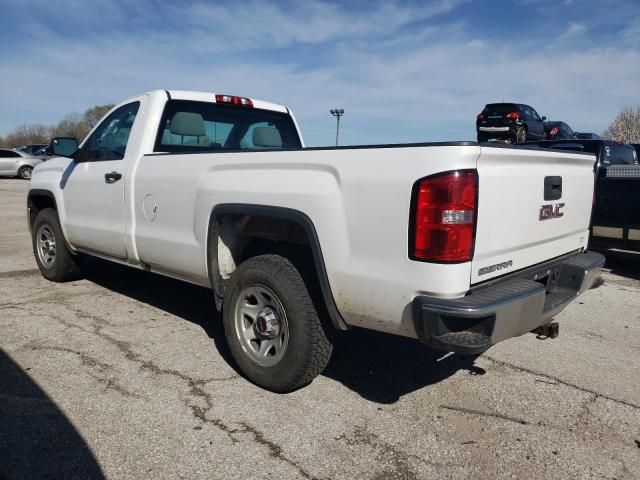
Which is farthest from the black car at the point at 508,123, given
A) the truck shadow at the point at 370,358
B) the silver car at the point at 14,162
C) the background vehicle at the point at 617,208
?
the silver car at the point at 14,162

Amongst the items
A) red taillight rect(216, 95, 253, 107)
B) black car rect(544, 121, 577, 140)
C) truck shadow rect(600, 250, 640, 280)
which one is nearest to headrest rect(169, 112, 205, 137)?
red taillight rect(216, 95, 253, 107)

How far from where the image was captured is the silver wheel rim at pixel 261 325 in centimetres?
323

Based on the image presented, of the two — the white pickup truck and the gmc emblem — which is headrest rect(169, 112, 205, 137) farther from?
the gmc emblem

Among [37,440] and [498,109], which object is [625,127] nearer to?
[498,109]

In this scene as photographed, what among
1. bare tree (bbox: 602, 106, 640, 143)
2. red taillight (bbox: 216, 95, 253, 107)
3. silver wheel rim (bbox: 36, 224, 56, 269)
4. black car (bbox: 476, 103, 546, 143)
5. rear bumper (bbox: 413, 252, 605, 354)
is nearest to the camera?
rear bumper (bbox: 413, 252, 605, 354)

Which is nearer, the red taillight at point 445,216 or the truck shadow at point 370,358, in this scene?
the red taillight at point 445,216

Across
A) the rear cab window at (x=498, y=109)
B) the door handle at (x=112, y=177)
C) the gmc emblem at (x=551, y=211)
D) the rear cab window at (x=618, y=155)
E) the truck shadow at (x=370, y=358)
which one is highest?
the rear cab window at (x=498, y=109)

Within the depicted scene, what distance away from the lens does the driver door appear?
4.48m

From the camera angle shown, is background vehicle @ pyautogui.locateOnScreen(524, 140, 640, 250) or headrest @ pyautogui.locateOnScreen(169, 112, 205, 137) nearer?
headrest @ pyautogui.locateOnScreen(169, 112, 205, 137)

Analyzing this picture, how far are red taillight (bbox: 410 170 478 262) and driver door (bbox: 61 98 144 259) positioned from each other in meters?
2.85

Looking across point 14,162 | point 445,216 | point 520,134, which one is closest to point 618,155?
point 445,216

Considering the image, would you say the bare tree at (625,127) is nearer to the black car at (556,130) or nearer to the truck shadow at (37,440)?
the black car at (556,130)

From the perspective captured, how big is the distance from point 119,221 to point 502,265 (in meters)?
3.19

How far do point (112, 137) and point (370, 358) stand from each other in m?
3.12
